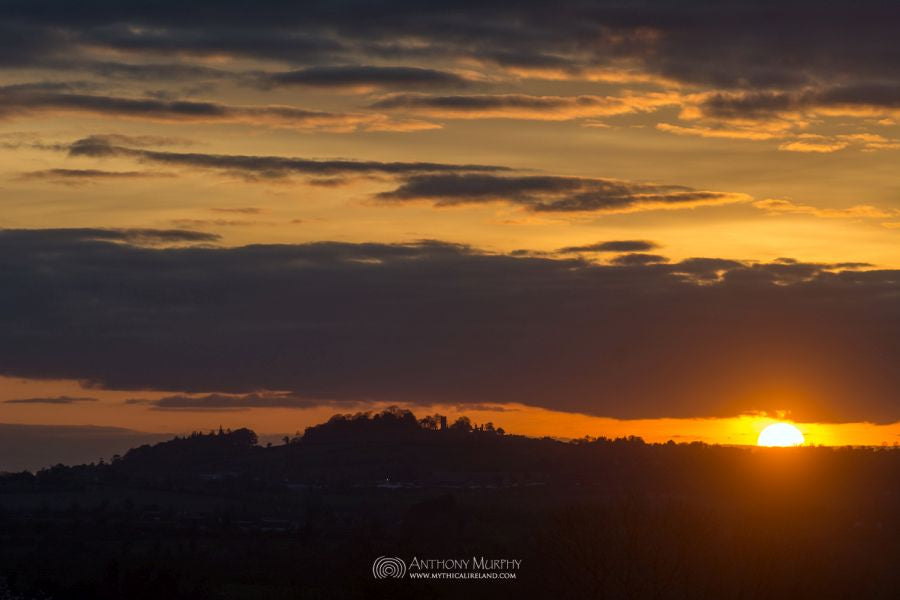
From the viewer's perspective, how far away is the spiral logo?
129m

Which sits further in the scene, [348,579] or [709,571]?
[348,579]

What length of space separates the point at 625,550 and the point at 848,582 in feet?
110

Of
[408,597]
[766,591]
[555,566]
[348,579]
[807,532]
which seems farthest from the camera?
[807,532]

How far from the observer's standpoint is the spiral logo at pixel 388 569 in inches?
5091

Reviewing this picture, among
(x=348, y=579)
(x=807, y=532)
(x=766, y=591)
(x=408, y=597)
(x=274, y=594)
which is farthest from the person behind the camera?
(x=807, y=532)

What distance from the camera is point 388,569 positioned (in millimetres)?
135375

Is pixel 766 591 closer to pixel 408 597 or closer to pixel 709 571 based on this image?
pixel 709 571

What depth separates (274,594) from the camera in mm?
163375

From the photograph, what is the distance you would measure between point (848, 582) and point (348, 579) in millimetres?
52946

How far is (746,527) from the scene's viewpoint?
164m

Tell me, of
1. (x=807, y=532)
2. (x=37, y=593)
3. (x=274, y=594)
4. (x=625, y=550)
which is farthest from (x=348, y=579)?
(x=807, y=532)

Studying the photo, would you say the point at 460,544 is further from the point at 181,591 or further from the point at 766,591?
the point at 766,591

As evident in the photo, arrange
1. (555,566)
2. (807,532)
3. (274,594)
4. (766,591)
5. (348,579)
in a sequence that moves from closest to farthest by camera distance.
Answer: (766,591) < (555,566) < (348,579) < (274,594) < (807,532)

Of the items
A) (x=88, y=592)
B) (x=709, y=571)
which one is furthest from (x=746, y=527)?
(x=88, y=592)
